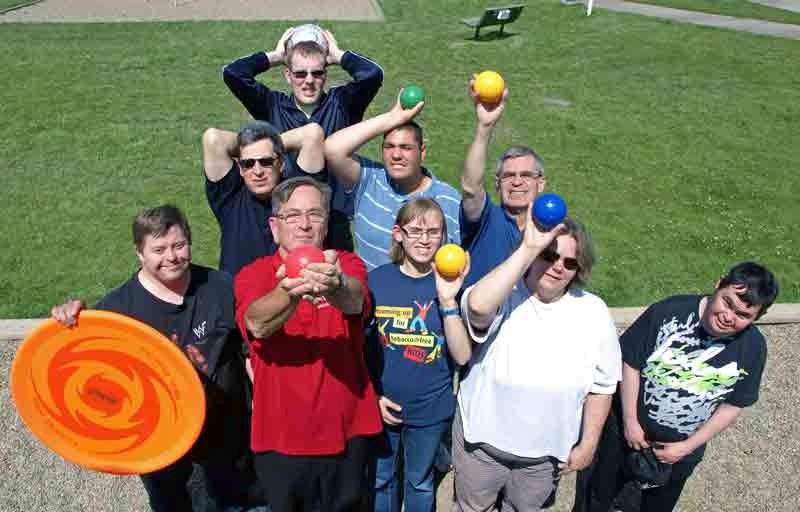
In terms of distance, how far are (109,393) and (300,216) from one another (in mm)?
1436

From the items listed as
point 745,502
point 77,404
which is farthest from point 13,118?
point 745,502

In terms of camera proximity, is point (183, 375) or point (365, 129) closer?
point (183, 375)

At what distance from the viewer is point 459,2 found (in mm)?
20812

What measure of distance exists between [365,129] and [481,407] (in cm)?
174

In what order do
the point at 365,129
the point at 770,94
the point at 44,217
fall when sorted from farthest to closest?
the point at 770,94, the point at 44,217, the point at 365,129

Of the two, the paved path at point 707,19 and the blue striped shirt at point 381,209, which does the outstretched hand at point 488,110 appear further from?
the paved path at point 707,19

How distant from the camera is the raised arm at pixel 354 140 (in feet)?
11.9

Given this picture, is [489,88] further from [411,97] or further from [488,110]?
[411,97]

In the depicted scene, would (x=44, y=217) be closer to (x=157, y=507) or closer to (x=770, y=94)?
(x=157, y=507)

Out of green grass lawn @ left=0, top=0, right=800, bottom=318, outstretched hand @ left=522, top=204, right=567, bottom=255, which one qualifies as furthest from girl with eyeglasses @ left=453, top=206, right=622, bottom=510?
green grass lawn @ left=0, top=0, right=800, bottom=318

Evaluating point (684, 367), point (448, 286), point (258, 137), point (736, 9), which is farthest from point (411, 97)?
point (736, 9)

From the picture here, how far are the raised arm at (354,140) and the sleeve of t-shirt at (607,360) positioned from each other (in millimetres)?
1595

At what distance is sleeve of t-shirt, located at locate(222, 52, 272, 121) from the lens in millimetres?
4594

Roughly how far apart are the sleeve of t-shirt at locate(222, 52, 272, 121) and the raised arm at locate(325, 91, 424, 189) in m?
1.13
